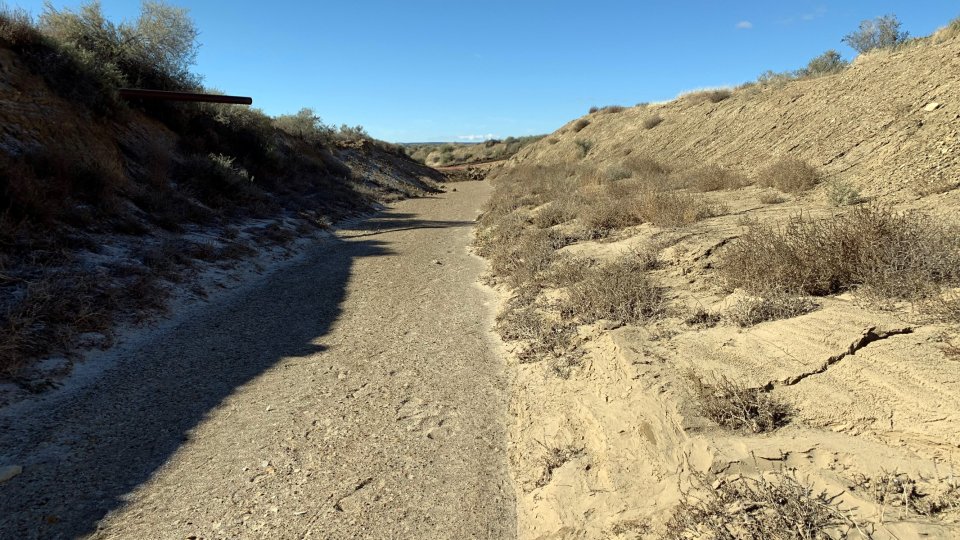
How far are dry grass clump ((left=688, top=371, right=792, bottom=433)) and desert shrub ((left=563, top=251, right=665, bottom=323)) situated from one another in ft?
5.25

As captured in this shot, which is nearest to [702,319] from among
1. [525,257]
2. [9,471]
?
[525,257]

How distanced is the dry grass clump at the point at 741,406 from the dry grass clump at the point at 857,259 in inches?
57.1

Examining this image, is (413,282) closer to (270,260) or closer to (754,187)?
(270,260)

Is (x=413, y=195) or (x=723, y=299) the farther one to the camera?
(x=413, y=195)

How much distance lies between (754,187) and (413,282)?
25.8ft

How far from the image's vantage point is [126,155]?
39.5 feet

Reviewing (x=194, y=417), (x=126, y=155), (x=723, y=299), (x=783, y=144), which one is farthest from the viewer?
(x=783, y=144)

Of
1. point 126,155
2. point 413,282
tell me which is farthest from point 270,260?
point 126,155

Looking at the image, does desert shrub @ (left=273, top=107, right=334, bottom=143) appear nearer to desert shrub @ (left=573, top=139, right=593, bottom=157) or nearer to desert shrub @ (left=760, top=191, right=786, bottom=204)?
desert shrub @ (left=573, top=139, right=593, bottom=157)

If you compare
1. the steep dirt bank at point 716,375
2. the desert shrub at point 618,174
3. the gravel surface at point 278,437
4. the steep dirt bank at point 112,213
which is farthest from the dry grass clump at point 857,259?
the desert shrub at point 618,174

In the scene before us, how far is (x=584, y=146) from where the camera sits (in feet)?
97.9

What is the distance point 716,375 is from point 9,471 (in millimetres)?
4888

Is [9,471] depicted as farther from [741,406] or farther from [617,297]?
[617,297]

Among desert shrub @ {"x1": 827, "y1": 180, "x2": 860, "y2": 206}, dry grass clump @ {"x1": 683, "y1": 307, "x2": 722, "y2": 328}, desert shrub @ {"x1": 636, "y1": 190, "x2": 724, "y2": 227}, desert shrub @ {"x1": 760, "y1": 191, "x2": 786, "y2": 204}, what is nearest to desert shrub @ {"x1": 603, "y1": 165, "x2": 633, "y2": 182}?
desert shrub @ {"x1": 760, "y1": 191, "x2": 786, "y2": 204}
